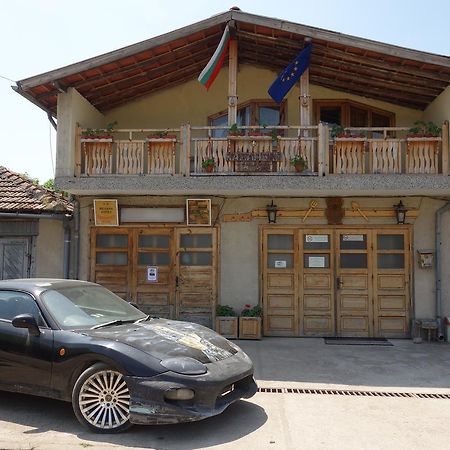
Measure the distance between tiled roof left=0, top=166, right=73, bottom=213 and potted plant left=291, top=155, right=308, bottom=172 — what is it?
5315 millimetres

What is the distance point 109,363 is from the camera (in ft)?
15.6

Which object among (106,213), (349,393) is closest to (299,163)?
(106,213)

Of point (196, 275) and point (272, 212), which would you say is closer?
point (272, 212)

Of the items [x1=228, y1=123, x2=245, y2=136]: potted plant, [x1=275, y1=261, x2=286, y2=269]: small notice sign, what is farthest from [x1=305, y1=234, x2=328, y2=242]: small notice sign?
[x1=228, y1=123, x2=245, y2=136]: potted plant

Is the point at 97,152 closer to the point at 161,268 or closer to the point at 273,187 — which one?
the point at 161,268

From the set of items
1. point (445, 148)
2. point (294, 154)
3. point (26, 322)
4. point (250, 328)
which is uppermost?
point (445, 148)

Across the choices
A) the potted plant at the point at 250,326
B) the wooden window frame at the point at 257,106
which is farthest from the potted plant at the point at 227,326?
the wooden window frame at the point at 257,106

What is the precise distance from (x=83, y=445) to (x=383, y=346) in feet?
22.0

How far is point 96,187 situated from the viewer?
9.58 metres

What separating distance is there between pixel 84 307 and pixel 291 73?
264 inches

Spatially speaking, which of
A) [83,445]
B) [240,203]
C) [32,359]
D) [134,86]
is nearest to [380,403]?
[83,445]

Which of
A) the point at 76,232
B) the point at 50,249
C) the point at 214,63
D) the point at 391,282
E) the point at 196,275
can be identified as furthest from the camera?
the point at 50,249

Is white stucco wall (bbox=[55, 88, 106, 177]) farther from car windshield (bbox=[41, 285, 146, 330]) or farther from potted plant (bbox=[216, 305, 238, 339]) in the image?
potted plant (bbox=[216, 305, 238, 339])

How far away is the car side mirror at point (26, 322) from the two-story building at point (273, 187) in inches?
191
